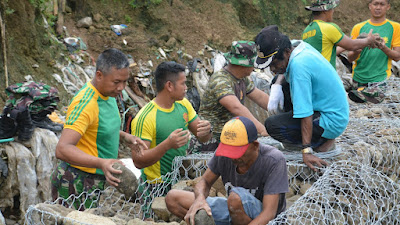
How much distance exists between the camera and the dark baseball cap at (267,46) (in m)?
3.80

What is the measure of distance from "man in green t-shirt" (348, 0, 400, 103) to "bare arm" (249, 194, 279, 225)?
3935mm

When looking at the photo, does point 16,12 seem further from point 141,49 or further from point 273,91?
point 273,91

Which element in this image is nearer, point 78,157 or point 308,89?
point 78,157

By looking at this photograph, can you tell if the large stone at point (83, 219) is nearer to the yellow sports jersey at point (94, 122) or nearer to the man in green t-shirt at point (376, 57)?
the yellow sports jersey at point (94, 122)

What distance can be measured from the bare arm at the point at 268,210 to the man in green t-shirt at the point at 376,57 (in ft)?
12.9

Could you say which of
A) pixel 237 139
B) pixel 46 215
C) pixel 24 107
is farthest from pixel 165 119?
pixel 24 107

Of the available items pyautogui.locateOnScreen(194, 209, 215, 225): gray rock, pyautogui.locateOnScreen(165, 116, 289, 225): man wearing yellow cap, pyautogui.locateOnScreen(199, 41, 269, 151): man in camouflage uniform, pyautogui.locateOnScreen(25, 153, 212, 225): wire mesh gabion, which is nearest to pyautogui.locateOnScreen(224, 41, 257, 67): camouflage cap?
pyautogui.locateOnScreen(199, 41, 269, 151): man in camouflage uniform

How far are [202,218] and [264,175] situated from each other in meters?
0.50

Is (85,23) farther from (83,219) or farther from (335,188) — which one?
(335,188)

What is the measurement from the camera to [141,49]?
9.53m

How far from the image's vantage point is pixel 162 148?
12.4 feet

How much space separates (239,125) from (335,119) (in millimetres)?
1192

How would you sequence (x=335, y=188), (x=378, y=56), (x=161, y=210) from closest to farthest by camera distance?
1. (x=335, y=188)
2. (x=161, y=210)
3. (x=378, y=56)

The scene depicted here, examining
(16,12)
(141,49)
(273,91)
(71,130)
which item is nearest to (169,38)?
(141,49)
